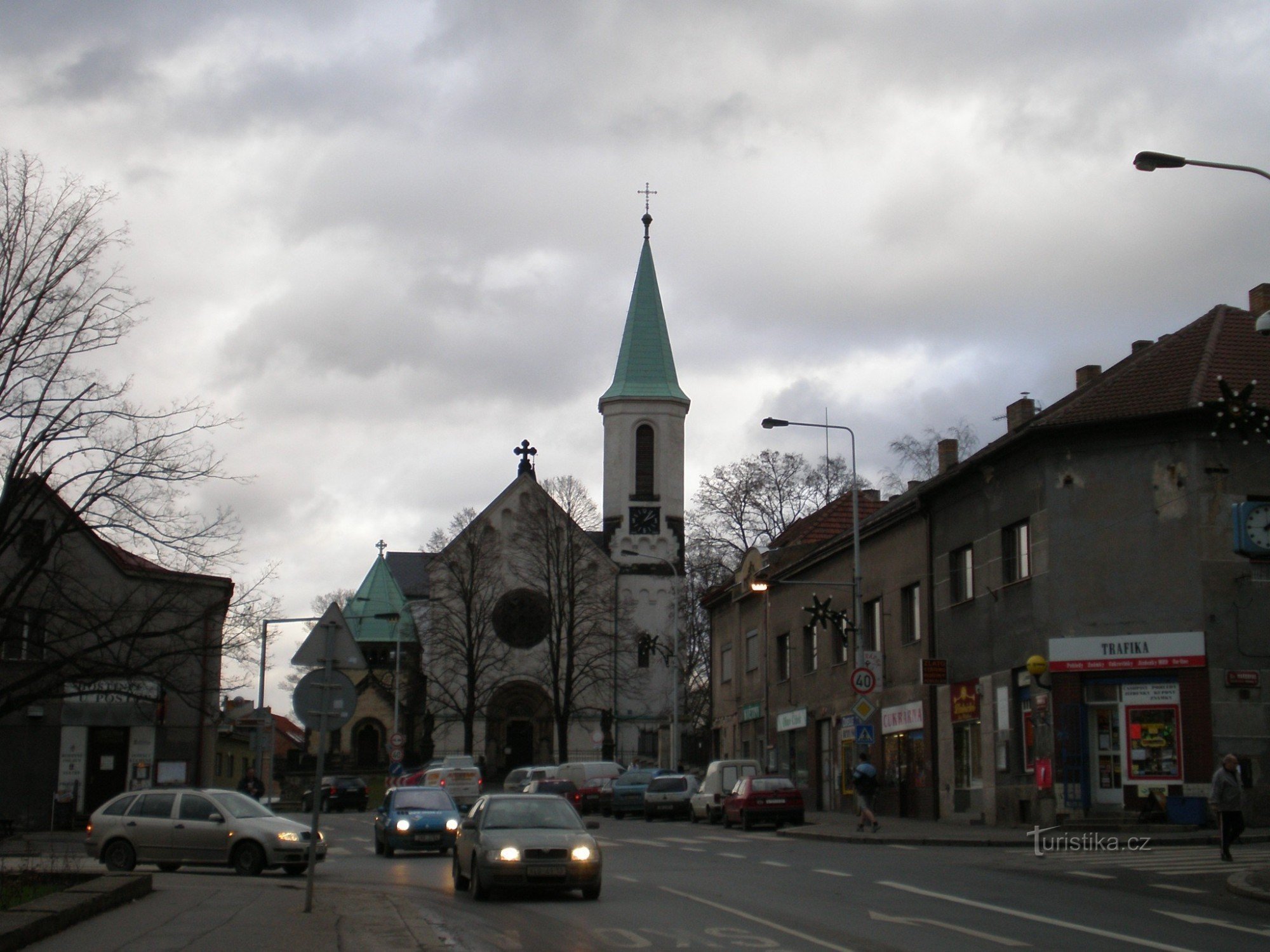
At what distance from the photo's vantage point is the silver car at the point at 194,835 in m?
21.9

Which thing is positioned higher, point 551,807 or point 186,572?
point 186,572

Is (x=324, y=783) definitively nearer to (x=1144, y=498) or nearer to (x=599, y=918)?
(x=1144, y=498)

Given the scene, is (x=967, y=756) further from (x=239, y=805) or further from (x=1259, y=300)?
(x=239, y=805)

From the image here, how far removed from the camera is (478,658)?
69188 millimetres

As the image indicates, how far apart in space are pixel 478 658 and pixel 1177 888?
54135 millimetres

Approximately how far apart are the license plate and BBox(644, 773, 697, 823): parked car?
25.7 meters

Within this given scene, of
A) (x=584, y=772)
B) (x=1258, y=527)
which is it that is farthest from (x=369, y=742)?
(x=1258, y=527)

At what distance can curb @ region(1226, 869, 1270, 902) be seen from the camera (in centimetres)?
1541

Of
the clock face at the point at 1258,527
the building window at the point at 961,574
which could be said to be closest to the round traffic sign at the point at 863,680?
the building window at the point at 961,574

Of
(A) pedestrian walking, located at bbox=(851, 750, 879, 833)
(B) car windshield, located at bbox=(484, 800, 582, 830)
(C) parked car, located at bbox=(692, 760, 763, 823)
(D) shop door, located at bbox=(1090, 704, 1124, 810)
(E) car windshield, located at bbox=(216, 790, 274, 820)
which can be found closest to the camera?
(B) car windshield, located at bbox=(484, 800, 582, 830)

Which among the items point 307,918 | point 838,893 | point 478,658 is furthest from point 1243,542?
point 478,658

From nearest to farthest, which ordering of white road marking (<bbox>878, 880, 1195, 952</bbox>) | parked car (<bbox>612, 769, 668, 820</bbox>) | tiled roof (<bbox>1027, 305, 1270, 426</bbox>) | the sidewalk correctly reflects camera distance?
white road marking (<bbox>878, 880, 1195, 952</bbox>) → the sidewalk → tiled roof (<bbox>1027, 305, 1270, 426</bbox>) → parked car (<bbox>612, 769, 668, 820</bbox>)

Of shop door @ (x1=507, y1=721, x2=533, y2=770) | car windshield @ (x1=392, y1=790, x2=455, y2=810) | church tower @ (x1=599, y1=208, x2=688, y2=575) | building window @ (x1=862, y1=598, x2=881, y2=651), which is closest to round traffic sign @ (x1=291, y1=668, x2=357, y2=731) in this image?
car windshield @ (x1=392, y1=790, x2=455, y2=810)

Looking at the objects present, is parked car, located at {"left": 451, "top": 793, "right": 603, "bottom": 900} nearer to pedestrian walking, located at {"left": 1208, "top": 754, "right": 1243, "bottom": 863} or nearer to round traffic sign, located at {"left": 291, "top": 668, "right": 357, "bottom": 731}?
round traffic sign, located at {"left": 291, "top": 668, "right": 357, "bottom": 731}
